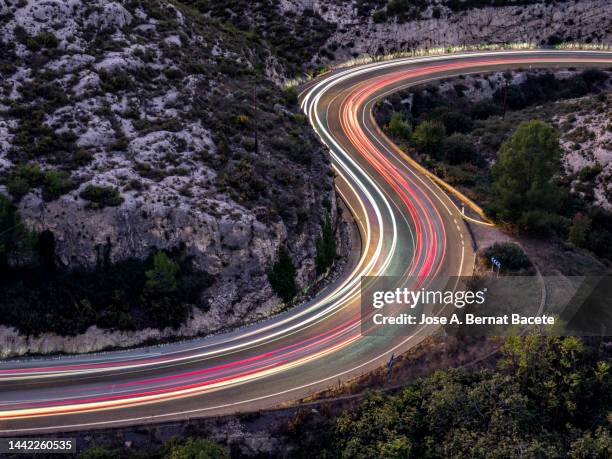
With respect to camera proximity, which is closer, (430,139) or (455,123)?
(430,139)

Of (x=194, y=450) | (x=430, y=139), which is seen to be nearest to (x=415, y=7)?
(x=430, y=139)

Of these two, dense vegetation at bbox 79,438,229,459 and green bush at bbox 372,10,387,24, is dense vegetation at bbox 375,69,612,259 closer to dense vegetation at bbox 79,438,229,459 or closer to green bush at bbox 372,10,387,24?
green bush at bbox 372,10,387,24

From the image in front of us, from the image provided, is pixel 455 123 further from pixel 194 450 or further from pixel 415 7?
pixel 194 450

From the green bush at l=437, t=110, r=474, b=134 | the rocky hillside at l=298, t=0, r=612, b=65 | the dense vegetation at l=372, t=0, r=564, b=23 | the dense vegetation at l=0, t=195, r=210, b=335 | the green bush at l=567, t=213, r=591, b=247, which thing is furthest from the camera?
the dense vegetation at l=372, t=0, r=564, b=23

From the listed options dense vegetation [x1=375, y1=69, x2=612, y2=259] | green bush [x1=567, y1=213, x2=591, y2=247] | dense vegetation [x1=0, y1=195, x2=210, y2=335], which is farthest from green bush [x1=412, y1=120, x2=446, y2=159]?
dense vegetation [x1=0, y1=195, x2=210, y2=335]

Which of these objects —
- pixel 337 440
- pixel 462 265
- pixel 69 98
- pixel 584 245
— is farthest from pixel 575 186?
pixel 69 98

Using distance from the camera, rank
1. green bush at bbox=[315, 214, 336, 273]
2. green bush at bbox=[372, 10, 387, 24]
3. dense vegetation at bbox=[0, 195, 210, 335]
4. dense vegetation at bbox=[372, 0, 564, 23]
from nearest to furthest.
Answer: dense vegetation at bbox=[0, 195, 210, 335], green bush at bbox=[315, 214, 336, 273], green bush at bbox=[372, 10, 387, 24], dense vegetation at bbox=[372, 0, 564, 23]

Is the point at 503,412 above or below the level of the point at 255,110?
below
